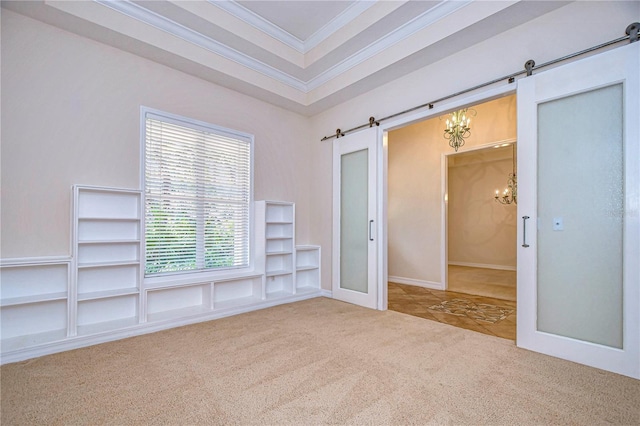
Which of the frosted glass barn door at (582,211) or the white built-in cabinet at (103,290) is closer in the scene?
the frosted glass barn door at (582,211)

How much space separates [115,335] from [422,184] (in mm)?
5186

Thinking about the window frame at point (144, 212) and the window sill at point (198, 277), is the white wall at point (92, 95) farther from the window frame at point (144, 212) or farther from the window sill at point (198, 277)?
the window sill at point (198, 277)

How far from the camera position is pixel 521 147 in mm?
2645

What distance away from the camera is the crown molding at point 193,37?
9.30 ft

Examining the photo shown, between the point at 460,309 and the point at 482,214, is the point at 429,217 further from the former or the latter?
the point at 482,214

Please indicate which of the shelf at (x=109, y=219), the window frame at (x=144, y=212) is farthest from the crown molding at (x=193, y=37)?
the shelf at (x=109, y=219)

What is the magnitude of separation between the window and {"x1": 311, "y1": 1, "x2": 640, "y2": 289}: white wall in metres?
1.29

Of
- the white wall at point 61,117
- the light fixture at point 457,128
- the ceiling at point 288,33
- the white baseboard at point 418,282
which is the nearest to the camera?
the white wall at point 61,117

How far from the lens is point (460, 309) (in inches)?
156

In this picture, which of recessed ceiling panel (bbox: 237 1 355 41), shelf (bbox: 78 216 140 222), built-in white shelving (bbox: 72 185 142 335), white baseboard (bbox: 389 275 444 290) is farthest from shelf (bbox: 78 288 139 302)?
white baseboard (bbox: 389 275 444 290)

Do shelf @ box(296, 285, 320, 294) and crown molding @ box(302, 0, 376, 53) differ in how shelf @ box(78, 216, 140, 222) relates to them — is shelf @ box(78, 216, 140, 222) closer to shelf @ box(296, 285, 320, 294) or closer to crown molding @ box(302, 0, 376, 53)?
shelf @ box(296, 285, 320, 294)

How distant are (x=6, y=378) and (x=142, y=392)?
1071 millimetres

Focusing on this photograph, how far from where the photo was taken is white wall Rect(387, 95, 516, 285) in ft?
16.7

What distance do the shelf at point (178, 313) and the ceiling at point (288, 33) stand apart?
286 centimetres
